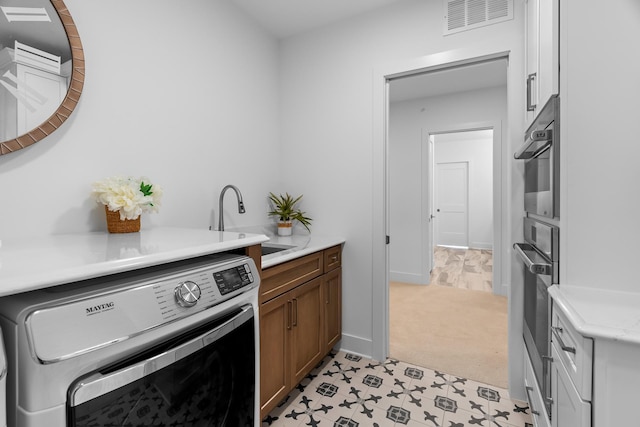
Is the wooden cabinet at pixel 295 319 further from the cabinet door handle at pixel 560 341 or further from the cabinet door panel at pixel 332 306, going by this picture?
the cabinet door handle at pixel 560 341

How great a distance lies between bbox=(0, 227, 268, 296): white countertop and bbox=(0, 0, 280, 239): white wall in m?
0.23

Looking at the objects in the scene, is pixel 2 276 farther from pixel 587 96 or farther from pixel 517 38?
pixel 517 38

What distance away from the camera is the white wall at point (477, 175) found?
A: 682 centimetres

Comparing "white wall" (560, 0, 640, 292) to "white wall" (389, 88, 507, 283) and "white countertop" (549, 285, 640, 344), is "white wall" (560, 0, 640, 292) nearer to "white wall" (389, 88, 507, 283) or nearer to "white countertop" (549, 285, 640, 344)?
"white countertop" (549, 285, 640, 344)

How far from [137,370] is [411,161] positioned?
13.6 ft

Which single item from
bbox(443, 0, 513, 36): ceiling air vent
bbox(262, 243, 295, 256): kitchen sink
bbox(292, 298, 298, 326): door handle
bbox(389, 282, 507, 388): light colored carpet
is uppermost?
bbox(443, 0, 513, 36): ceiling air vent

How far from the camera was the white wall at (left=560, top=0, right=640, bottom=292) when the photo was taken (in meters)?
1.00

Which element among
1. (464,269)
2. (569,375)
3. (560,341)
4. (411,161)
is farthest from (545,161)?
(464,269)

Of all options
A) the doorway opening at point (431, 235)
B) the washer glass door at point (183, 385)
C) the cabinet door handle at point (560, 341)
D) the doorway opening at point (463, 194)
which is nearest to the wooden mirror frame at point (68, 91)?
the washer glass door at point (183, 385)

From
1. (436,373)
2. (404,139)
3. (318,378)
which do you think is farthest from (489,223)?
(318,378)

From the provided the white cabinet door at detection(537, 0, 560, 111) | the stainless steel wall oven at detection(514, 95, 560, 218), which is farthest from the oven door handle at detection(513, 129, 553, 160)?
the white cabinet door at detection(537, 0, 560, 111)

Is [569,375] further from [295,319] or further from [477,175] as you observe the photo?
[477,175]

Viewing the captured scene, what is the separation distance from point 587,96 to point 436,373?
6.01 ft

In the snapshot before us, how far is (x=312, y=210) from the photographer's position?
2545 millimetres
